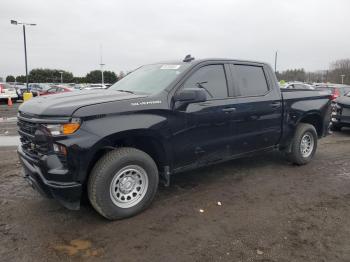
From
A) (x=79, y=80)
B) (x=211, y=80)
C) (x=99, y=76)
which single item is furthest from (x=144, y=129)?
(x=79, y=80)

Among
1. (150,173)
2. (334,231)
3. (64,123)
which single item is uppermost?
(64,123)

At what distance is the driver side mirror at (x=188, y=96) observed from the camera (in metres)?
4.11

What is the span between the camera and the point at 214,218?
13.1 ft

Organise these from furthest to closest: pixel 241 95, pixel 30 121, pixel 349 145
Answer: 1. pixel 349 145
2. pixel 241 95
3. pixel 30 121

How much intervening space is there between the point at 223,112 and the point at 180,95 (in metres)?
0.83

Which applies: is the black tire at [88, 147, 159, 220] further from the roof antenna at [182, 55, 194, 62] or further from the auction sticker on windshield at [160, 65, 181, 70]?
the roof antenna at [182, 55, 194, 62]

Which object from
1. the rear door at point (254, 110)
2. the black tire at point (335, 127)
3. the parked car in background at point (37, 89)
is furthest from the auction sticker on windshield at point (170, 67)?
the parked car in background at point (37, 89)

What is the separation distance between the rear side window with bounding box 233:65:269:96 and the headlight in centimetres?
254

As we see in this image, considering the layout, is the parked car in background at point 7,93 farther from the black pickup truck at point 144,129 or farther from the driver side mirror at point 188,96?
the driver side mirror at point 188,96

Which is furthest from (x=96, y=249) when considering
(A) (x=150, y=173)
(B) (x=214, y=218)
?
(B) (x=214, y=218)

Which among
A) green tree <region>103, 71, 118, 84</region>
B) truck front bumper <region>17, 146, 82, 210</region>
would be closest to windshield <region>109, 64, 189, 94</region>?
truck front bumper <region>17, 146, 82, 210</region>

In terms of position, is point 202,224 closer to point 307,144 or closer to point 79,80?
point 307,144

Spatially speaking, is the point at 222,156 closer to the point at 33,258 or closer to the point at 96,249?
the point at 96,249

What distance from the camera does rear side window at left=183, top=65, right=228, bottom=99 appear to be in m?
4.55
